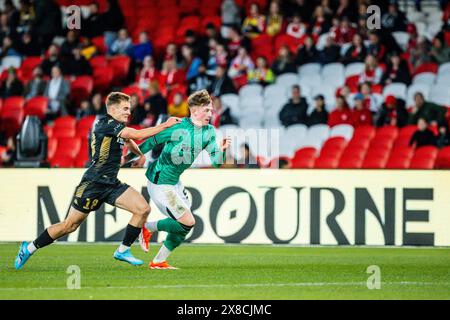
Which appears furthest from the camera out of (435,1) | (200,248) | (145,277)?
(435,1)

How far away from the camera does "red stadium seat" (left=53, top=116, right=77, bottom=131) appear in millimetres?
18734

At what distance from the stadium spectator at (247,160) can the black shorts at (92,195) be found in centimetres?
482

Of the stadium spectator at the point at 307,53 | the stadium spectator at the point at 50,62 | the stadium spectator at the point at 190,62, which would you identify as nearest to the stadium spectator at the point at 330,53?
the stadium spectator at the point at 307,53

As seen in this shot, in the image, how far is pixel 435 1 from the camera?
21125mm

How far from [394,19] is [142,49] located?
5.25m

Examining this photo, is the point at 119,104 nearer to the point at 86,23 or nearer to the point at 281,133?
the point at 281,133

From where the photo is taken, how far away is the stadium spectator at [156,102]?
724 inches

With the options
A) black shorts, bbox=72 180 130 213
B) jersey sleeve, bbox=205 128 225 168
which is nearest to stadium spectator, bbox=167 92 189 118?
jersey sleeve, bbox=205 128 225 168

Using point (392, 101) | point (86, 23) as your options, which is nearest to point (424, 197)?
point (392, 101)

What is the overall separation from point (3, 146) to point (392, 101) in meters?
7.43

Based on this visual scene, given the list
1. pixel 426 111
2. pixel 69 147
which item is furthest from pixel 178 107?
pixel 426 111

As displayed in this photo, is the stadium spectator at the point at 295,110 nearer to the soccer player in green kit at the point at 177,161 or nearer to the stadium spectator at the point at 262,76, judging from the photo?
the stadium spectator at the point at 262,76

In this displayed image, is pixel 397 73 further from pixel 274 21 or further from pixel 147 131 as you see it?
pixel 147 131

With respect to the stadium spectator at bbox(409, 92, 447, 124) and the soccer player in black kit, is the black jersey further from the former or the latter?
the stadium spectator at bbox(409, 92, 447, 124)
